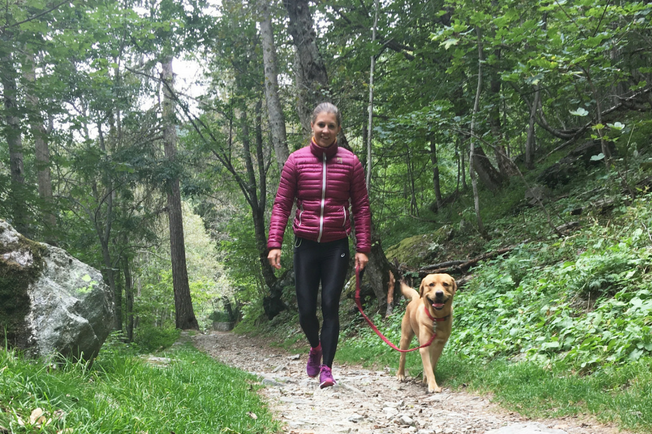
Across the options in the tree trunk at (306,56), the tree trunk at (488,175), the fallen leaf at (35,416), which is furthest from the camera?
the tree trunk at (488,175)

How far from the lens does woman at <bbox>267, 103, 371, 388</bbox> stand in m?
3.94

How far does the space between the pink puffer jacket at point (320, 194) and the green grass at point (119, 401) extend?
1393 millimetres

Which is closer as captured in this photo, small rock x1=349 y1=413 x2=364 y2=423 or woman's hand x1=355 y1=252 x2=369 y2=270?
small rock x1=349 y1=413 x2=364 y2=423

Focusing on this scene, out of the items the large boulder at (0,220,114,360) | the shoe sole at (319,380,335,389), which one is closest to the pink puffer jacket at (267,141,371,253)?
the shoe sole at (319,380,335,389)

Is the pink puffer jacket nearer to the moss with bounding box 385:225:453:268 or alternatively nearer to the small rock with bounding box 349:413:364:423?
the small rock with bounding box 349:413:364:423

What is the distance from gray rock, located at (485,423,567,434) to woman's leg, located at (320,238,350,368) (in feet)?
5.57

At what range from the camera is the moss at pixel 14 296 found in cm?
310

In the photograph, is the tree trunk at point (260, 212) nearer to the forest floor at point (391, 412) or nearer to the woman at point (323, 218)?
the forest floor at point (391, 412)

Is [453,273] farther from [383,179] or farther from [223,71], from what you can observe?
[223,71]

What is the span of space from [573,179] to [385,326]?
634cm

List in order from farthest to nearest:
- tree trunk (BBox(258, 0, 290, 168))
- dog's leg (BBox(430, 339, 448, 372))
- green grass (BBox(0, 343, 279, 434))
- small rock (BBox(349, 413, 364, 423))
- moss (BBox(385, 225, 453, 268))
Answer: tree trunk (BBox(258, 0, 290, 168)), moss (BBox(385, 225, 453, 268)), dog's leg (BBox(430, 339, 448, 372)), small rock (BBox(349, 413, 364, 423)), green grass (BBox(0, 343, 279, 434))

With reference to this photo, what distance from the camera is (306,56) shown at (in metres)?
8.61

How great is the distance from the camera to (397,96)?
10430mm

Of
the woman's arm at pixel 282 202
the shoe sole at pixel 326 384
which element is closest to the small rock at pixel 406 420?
the shoe sole at pixel 326 384
